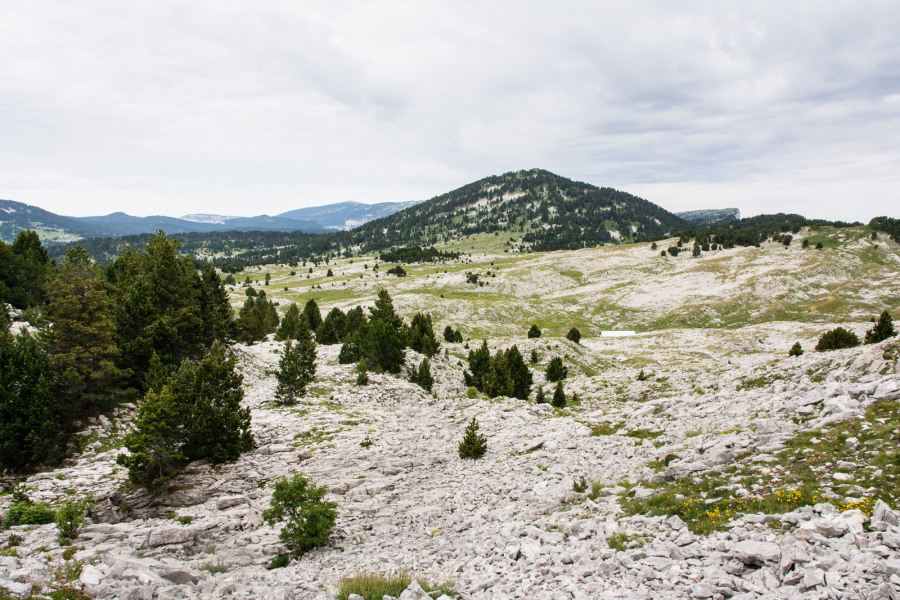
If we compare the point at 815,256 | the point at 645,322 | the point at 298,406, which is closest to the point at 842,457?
the point at 298,406

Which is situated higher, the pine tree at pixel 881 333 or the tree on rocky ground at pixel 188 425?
the pine tree at pixel 881 333

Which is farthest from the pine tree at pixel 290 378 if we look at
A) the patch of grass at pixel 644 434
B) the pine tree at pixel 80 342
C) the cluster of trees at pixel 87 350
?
the patch of grass at pixel 644 434

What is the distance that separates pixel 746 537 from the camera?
11.8 meters

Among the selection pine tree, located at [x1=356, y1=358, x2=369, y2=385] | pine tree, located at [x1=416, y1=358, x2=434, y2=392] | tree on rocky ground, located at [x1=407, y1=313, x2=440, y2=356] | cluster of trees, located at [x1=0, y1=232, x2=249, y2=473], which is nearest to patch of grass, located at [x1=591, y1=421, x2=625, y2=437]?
pine tree, located at [x1=416, y1=358, x2=434, y2=392]

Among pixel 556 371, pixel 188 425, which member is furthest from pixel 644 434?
pixel 556 371

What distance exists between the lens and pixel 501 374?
48750 millimetres

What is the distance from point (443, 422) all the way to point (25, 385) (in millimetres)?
29511

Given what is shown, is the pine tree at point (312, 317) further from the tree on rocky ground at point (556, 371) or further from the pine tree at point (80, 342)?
the pine tree at point (80, 342)

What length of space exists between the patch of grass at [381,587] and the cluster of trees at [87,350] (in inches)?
661

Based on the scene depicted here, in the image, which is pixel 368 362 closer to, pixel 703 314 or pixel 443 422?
pixel 443 422

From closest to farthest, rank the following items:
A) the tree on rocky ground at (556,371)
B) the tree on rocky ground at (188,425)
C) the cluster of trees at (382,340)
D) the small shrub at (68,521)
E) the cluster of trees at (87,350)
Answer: the small shrub at (68,521) < the tree on rocky ground at (188,425) < the cluster of trees at (87,350) < the cluster of trees at (382,340) < the tree on rocky ground at (556,371)

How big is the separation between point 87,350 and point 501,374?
3889 centimetres

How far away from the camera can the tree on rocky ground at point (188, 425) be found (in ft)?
72.9

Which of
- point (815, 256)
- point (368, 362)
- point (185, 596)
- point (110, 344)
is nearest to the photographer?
point (185, 596)
